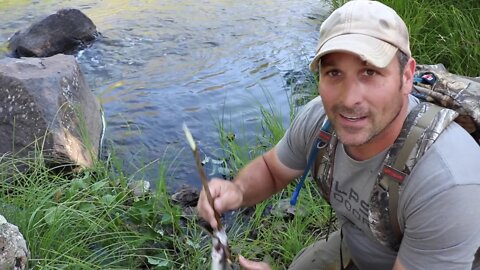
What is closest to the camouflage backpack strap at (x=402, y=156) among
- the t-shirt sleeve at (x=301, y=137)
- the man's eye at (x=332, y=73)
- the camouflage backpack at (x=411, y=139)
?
the camouflage backpack at (x=411, y=139)

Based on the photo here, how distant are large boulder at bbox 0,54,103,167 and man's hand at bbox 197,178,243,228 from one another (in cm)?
220

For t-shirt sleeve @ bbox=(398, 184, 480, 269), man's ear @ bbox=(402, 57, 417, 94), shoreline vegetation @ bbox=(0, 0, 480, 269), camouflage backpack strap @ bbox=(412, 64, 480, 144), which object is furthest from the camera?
shoreline vegetation @ bbox=(0, 0, 480, 269)

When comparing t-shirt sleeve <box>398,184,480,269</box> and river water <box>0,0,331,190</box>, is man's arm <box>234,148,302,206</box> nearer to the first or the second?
t-shirt sleeve <box>398,184,480,269</box>

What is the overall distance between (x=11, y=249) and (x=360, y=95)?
1798mm

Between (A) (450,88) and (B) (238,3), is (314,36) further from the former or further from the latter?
(A) (450,88)

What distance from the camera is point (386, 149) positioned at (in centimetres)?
225

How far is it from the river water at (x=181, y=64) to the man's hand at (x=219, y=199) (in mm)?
1902

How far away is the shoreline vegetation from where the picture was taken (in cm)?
329

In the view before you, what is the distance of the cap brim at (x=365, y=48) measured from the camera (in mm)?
2059

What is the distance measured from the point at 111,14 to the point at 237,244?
7300mm

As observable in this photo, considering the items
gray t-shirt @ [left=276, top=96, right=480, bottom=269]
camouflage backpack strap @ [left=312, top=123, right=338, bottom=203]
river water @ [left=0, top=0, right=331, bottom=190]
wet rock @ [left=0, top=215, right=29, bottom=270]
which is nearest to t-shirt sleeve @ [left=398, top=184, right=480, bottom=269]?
gray t-shirt @ [left=276, top=96, right=480, bottom=269]

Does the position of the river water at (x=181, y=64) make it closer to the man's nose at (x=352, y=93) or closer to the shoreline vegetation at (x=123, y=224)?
the shoreline vegetation at (x=123, y=224)

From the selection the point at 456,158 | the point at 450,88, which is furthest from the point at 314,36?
the point at 456,158

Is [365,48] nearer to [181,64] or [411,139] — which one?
[411,139]
